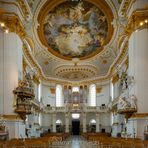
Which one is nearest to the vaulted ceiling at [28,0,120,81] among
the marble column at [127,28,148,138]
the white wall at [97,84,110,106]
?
the white wall at [97,84,110,106]

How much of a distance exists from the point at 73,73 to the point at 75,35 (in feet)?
33.9

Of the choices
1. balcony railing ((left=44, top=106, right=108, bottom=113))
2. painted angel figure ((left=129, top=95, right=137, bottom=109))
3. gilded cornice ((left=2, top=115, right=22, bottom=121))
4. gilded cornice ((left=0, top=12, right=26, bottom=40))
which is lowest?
gilded cornice ((left=2, top=115, right=22, bottom=121))

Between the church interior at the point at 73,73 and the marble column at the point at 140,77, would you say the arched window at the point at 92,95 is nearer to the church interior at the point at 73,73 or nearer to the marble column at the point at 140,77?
the church interior at the point at 73,73

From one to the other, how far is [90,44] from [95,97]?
425 inches

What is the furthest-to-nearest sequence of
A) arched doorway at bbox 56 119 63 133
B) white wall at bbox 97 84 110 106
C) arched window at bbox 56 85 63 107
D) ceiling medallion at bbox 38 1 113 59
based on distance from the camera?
arched window at bbox 56 85 63 107, arched doorway at bbox 56 119 63 133, white wall at bbox 97 84 110 106, ceiling medallion at bbox 38 1 113 59

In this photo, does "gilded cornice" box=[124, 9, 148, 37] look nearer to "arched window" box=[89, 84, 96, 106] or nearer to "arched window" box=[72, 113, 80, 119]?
"arched window" box=[89, 84, 96, 106]

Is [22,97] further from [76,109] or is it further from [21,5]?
[76,109]

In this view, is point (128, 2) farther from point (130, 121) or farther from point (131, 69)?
point (130, 121)

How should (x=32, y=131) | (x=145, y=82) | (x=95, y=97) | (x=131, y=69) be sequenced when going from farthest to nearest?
(x=95, y=97), (x=32, y=131), (x=131, y=69), (x=145, y=82)

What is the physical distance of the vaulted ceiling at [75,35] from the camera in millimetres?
29753

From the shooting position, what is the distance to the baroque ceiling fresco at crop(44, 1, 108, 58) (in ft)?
101

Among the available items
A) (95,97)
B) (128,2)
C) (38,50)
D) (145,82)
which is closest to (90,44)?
(38,50)

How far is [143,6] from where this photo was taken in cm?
2002

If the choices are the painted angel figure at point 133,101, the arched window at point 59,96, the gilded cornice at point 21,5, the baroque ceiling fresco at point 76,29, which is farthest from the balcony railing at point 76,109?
the painted angel figure at point 133,101
